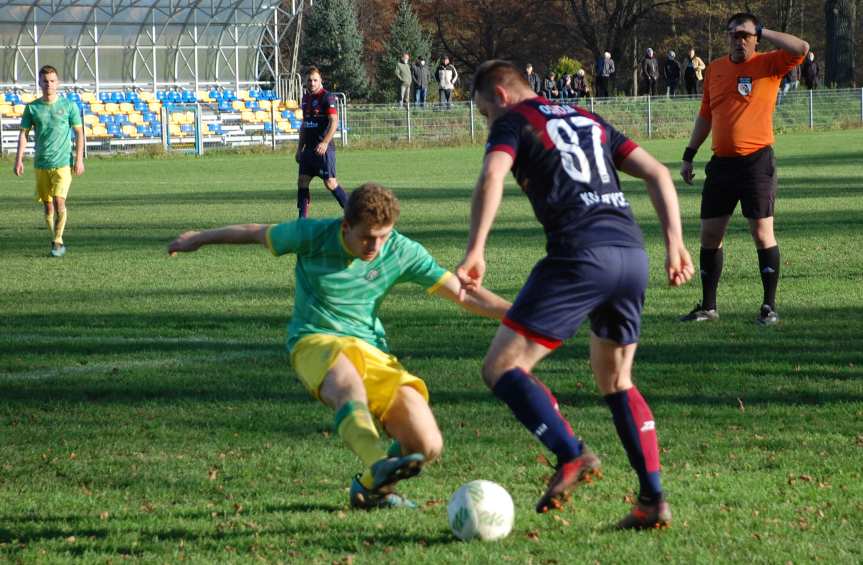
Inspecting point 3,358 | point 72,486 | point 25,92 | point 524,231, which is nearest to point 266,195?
point 524,231

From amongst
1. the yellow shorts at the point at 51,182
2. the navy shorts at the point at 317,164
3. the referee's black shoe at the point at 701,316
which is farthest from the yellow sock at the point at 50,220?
the referee's black shoe at the point at 701,316

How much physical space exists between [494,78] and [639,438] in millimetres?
1461

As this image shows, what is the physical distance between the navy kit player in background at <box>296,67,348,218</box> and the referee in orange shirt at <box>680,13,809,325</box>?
8637 millimetres

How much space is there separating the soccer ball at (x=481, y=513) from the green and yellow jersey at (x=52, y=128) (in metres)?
10.9

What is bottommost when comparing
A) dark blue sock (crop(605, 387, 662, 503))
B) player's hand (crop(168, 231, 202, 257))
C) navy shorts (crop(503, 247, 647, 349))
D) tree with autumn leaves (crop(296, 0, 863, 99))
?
dark blue sock (crop(605, 387, 662, 503))

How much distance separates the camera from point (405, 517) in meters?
5.23

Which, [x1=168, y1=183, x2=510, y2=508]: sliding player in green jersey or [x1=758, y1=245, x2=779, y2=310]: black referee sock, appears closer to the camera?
[x1=168, y1=183, x2=510, y2=508]: sliding player in green jersey

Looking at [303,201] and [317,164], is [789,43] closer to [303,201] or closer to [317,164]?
[303,201]

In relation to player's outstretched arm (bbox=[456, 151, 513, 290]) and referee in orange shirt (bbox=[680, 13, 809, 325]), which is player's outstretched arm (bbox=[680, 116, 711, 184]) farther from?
player's outstretched arm (bbox=[456, 151, 513, 290])

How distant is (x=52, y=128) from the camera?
1488cm

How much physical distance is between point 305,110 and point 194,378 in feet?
34.1

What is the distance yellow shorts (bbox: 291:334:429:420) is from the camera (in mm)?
5258

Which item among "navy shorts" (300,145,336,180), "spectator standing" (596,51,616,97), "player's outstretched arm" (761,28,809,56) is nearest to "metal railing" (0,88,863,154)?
"spectator standing" (596,51,616,97)

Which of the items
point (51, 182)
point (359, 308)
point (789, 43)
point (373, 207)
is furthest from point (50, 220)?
point (373, 207)
